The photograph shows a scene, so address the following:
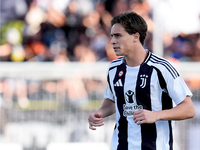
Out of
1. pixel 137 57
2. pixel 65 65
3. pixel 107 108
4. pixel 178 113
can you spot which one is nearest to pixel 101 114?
pixel 107 108

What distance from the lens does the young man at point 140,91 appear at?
101 inches

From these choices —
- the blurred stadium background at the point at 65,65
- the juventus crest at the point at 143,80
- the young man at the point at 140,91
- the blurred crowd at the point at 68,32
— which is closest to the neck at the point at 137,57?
the young man at the point at 140,91

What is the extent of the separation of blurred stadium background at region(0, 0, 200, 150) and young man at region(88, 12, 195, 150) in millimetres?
2298

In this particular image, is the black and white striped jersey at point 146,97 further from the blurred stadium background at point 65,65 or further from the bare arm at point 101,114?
the blurred stadium background at point 65,65

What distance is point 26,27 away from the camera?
241 inches

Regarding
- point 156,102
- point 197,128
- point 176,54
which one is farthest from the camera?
point 176,54

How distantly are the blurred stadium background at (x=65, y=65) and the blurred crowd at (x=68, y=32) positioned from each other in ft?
0.06

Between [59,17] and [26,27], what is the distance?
608 mm

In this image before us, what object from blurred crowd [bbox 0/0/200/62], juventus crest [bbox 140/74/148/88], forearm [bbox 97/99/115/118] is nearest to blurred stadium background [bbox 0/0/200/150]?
blurred crowd [bbox 0/0/200/62]

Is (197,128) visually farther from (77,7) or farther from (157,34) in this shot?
(77,7)

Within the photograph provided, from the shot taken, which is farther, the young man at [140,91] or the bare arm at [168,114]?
the young man at [140,91]

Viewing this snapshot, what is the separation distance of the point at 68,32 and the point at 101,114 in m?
3.58

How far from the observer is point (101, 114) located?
9.34ft

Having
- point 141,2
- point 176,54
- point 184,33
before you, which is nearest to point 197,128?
point 176,54
